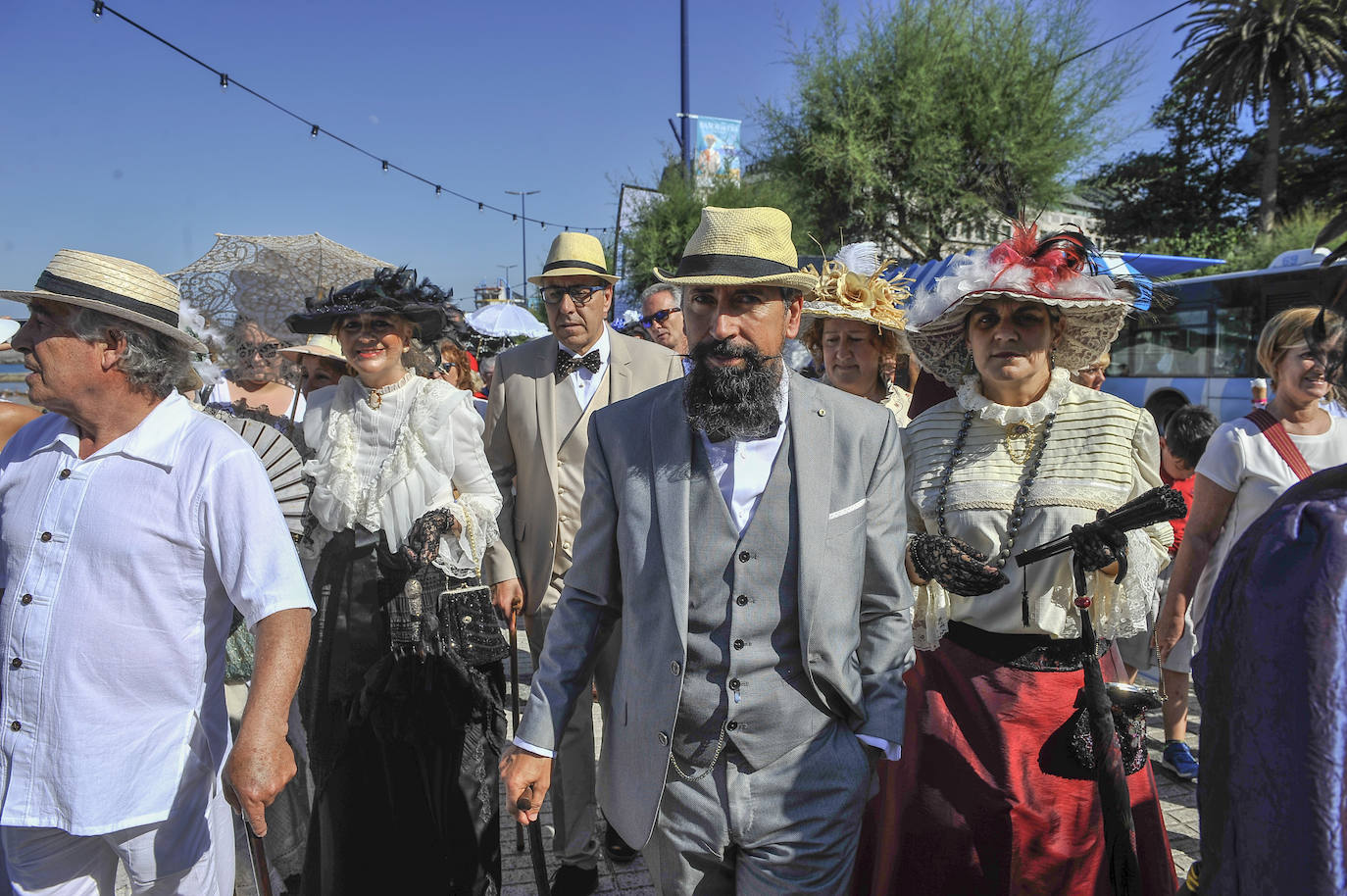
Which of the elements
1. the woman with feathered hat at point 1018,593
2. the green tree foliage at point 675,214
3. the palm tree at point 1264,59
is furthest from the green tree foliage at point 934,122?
the woman with feathered hat at point 1018,593

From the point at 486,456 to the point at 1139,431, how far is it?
8.38 ft

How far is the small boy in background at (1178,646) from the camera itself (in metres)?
4.16

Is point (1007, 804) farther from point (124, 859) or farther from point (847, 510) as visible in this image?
point (124, 859)

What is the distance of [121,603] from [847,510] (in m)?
1.74

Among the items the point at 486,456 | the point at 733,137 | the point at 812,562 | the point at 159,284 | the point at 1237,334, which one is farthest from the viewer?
the point at 733,137

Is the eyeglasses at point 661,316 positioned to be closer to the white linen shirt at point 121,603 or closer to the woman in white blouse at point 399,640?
the woman in white blouse at point 399,640

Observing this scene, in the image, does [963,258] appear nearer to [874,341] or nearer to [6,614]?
[874,341]

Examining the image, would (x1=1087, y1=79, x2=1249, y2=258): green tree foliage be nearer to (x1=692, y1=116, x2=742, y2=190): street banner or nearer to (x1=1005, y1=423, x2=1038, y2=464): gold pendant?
(x1=692, y1=116, x2=742, y2=190): street banner

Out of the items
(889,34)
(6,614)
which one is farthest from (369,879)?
(889,34)

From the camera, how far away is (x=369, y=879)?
328cm

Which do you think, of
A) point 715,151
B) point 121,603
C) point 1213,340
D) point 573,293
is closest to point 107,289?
point 121,603

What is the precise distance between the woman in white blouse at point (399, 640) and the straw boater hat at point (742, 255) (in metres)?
1.64

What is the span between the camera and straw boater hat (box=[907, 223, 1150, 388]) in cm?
272

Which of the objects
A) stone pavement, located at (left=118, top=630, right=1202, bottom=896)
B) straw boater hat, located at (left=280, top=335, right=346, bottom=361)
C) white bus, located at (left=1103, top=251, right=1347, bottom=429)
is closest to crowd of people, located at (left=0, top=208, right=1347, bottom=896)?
stone pavement, located at (left=118, top=630, right=1202, bottom=896)
